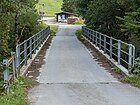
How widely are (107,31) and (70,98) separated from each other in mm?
22257

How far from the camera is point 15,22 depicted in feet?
102

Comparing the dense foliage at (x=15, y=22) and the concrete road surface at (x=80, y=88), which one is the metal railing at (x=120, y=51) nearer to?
the concrete road surface at (x=80, y=88)

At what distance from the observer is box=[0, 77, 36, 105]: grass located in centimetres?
864

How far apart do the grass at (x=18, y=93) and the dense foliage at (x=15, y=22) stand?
5.64 meters

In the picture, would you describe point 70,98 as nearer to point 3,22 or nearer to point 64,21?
point 3,22

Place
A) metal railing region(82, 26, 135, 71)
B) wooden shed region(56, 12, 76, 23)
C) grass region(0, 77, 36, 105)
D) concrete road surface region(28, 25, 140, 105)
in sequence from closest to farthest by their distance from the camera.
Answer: grass region(0, 77, 36, 105) → concrete road surface region(28, 25, 140, 105) → metal railing region(82, 26, 135, 71) → wooden shed region(56, 12, 76, 23)

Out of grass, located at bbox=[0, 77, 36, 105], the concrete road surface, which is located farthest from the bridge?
grass, located at bbox=[0, 77, 36, 105]

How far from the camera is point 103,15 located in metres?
28.8

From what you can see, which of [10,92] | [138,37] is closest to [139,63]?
[10,92]

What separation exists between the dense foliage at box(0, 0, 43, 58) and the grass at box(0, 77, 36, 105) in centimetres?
564

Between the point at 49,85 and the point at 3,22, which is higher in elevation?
the point at 3,22

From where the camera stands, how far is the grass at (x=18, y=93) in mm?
8642

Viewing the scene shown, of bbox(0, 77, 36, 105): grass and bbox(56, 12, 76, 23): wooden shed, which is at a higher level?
bbox(0, 77, 36, 105): grass

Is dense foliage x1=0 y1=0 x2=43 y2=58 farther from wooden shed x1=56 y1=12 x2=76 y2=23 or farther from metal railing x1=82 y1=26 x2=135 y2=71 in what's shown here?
wooden shed x1=56 y1=12 x2=76 y2=23
